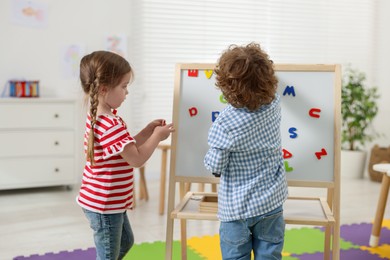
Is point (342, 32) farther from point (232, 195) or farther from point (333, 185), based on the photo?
point (232, 195)

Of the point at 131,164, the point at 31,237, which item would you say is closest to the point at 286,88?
the point at 131,164

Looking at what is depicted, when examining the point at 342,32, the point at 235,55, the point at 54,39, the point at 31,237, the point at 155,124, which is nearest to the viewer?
the point at 235,55

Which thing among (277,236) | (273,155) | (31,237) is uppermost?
(273,155)

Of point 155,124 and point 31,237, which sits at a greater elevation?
point 155,124

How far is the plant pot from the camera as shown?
17.3 feet

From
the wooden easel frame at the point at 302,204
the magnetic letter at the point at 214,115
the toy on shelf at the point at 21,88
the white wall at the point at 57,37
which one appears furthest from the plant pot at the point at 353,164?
the magnetic letter at the point at 214,115

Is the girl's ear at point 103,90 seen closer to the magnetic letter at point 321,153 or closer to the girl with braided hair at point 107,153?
the girl with braided hair at point 107,153

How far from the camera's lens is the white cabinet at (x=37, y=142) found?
437 cm

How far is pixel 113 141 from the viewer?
195 cm

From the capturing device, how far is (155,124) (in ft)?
7.36

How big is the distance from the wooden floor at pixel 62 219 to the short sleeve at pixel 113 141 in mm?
1286

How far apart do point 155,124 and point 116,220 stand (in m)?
0.43

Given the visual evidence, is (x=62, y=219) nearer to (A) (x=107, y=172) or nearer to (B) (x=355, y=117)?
(A) (x=107, y=172)

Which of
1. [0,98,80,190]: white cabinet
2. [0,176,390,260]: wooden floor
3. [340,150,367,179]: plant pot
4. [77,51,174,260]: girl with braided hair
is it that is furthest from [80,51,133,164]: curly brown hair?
[340,150,367,179]: plant pot
